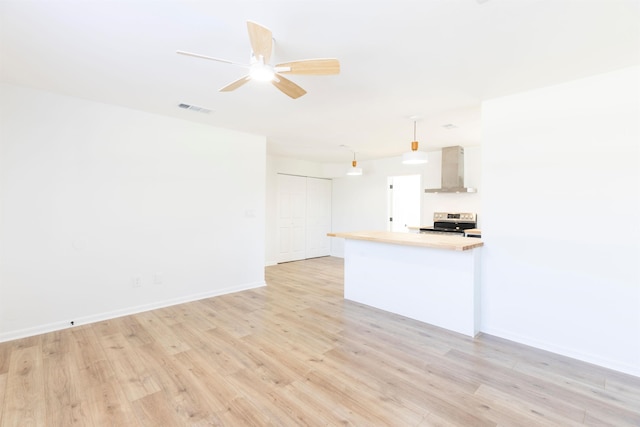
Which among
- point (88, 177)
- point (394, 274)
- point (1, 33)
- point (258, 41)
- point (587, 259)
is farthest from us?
point (394, 274)

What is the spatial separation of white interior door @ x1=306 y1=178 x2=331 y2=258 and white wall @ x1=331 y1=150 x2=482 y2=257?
0.19 metres

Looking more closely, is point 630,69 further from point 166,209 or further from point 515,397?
point 166,209

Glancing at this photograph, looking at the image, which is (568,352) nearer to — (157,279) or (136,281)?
(157,279)

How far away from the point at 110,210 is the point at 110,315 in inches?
49.8

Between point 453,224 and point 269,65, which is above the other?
point 269,65

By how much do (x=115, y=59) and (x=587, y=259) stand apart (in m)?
4.41

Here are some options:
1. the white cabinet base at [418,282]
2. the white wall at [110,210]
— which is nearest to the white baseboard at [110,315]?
the white wall at [110,210]

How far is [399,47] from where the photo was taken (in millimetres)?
2117

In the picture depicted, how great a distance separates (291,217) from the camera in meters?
7.04

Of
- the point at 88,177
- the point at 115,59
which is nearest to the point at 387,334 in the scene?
the point at 115,59

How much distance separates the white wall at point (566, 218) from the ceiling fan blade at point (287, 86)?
214 centimetres

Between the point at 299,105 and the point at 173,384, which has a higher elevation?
the point at 299,105

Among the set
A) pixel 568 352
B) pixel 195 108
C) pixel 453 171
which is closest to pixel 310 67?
pixel 195 108

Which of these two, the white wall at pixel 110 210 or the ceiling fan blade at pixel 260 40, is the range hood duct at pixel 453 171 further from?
the ceiling fan blade at pixel 260 40
